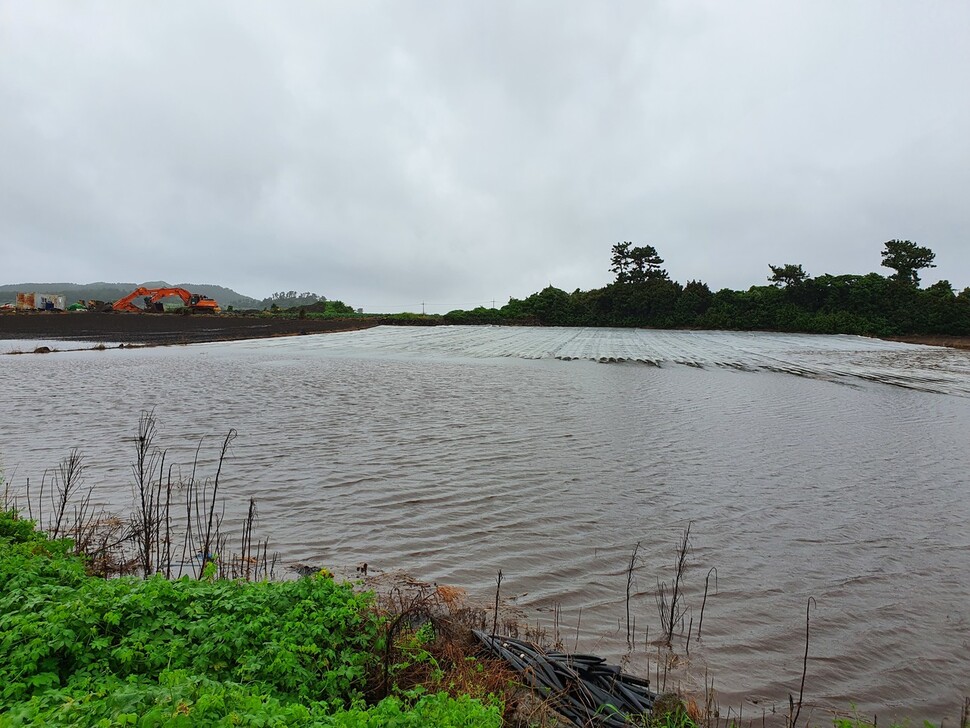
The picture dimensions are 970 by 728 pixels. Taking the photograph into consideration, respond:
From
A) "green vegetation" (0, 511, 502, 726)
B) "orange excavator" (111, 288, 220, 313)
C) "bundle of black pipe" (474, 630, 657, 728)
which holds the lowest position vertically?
"bundle of black pipe" (474, 630, 657, 728)

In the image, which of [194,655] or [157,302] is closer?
[194,655]

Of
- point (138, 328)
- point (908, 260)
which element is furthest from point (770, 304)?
point (138, 328)

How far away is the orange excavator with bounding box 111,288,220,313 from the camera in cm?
5238

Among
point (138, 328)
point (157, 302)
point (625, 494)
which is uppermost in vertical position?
point (157, 302)

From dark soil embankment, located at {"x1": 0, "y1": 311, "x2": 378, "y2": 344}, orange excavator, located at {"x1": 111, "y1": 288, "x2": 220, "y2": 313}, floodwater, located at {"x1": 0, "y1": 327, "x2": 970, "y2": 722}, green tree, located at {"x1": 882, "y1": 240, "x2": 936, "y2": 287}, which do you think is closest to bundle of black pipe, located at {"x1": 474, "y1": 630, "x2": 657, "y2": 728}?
floodwater, located at {"x1": 0, "y1": 327, "x2": 970, "y2": 722}

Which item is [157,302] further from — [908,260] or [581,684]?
[908,260]

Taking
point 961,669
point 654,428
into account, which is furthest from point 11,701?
point 654,428

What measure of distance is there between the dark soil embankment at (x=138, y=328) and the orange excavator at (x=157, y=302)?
2.25 meters

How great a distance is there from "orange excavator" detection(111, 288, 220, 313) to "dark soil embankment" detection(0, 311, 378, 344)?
225 cm

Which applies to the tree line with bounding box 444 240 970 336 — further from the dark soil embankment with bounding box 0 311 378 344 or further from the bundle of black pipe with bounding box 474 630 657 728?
the bundle of black pipe with bounding box 474 630 657 728

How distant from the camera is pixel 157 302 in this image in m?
53.8

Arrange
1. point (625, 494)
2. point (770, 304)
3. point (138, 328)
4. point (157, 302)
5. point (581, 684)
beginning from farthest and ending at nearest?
point (770, 304)
point (157, 302)
point (138, 328)
point (625, 494)
point (581, 684)

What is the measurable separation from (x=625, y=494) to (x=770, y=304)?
65.7 m

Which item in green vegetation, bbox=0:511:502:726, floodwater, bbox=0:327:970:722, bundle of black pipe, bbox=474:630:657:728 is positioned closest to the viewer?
green vegetation, bbox=0:511:502:726
